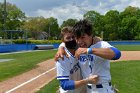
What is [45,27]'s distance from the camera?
5443 inches

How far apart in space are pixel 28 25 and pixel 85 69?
124m

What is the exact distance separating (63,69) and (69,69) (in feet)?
0.30

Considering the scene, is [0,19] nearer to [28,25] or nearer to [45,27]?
[28,25]

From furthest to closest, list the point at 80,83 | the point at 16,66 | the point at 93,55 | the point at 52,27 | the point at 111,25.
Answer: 1. the point at 52,27
2. the point at 111,25
3. the point at 16,66
4. the point at 80,83
5. the point at 93,55

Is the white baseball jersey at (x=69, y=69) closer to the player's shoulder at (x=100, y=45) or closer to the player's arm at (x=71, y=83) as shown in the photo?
the player's arm at (x=71, y=83)

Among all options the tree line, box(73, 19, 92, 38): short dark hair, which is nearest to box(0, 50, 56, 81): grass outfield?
box(73, 19, 92, 38): short dark hair

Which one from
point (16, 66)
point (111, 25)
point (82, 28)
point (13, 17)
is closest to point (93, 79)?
point (82, 28)

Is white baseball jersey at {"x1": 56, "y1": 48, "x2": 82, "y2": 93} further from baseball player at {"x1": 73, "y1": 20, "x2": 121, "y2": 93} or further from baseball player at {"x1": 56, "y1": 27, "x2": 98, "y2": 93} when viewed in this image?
baseball player at {"x1": 73, "y1": 20, "x2": 121, "y2": 93}

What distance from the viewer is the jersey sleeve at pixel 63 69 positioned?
430 centimetres

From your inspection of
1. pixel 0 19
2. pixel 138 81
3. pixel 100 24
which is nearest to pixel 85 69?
pixel 138 81

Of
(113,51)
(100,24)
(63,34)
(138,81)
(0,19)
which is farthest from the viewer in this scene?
(100,24)

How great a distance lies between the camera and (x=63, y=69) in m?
4.32

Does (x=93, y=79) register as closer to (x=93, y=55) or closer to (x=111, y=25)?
(x=93, y=55)

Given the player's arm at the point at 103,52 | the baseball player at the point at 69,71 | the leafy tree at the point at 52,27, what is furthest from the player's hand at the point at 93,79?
the leafy tree at the point at 52,27
